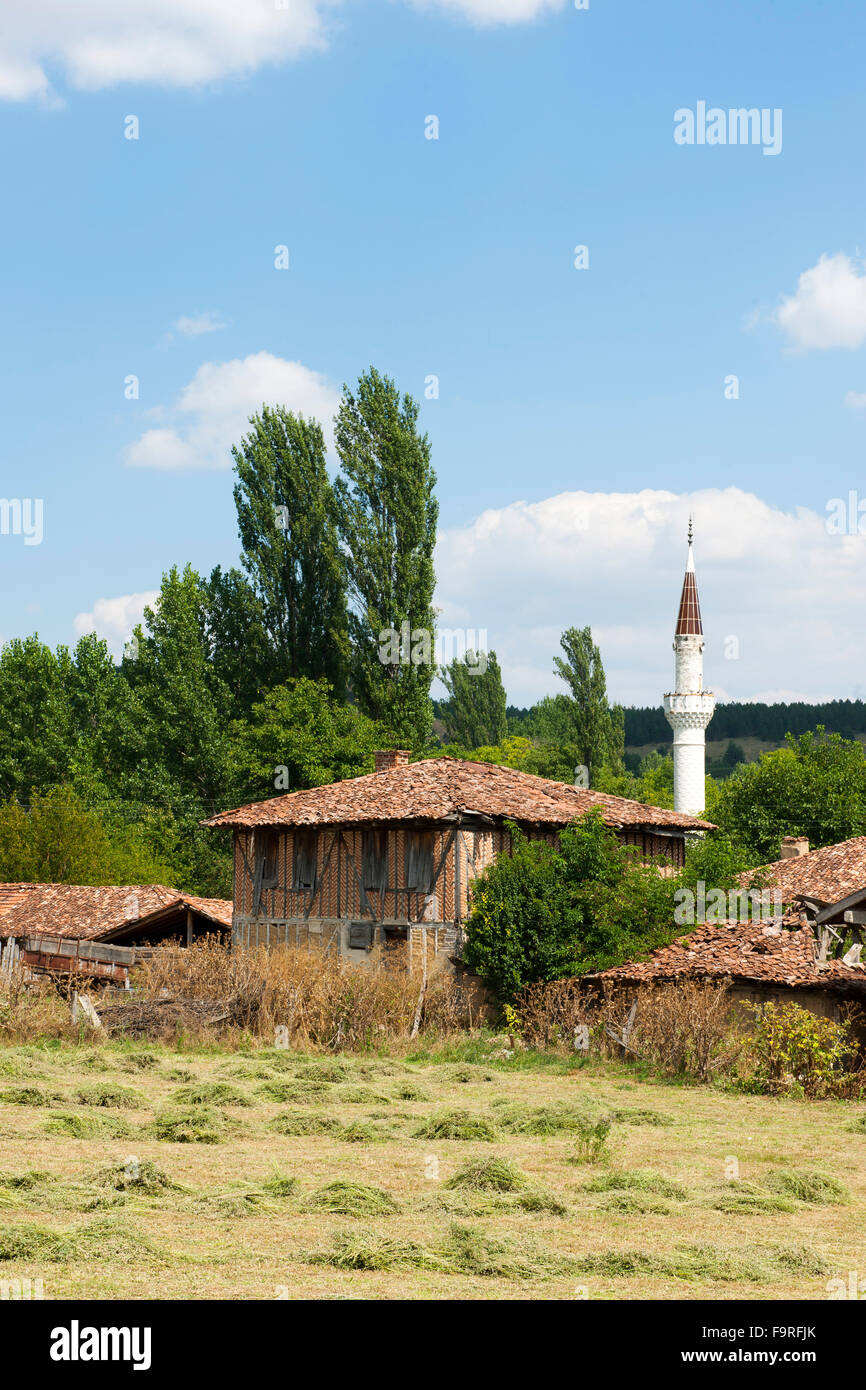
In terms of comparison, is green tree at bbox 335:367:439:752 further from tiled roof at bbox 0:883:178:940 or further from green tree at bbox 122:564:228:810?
tiled roof at bbox 0:883:178:940

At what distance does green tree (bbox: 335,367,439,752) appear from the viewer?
147 ft

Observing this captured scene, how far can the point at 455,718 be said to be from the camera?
7119cm

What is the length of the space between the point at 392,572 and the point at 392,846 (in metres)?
18.0

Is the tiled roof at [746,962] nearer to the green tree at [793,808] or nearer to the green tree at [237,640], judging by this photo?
the green tree at [793,808]

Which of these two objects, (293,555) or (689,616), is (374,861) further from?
(689,616)

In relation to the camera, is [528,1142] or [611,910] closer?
[528,1142]

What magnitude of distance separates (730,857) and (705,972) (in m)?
6.07

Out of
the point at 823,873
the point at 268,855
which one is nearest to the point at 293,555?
the point at 268,855

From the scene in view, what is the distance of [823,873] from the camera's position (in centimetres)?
3102

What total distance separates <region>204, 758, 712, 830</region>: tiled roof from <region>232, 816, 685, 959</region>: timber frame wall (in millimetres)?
388

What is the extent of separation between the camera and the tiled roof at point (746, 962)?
73.4 ft

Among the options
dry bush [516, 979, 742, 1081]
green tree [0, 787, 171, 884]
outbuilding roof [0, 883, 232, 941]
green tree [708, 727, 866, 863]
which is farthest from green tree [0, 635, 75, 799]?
dry bush [516, 979, 742, 1081]
